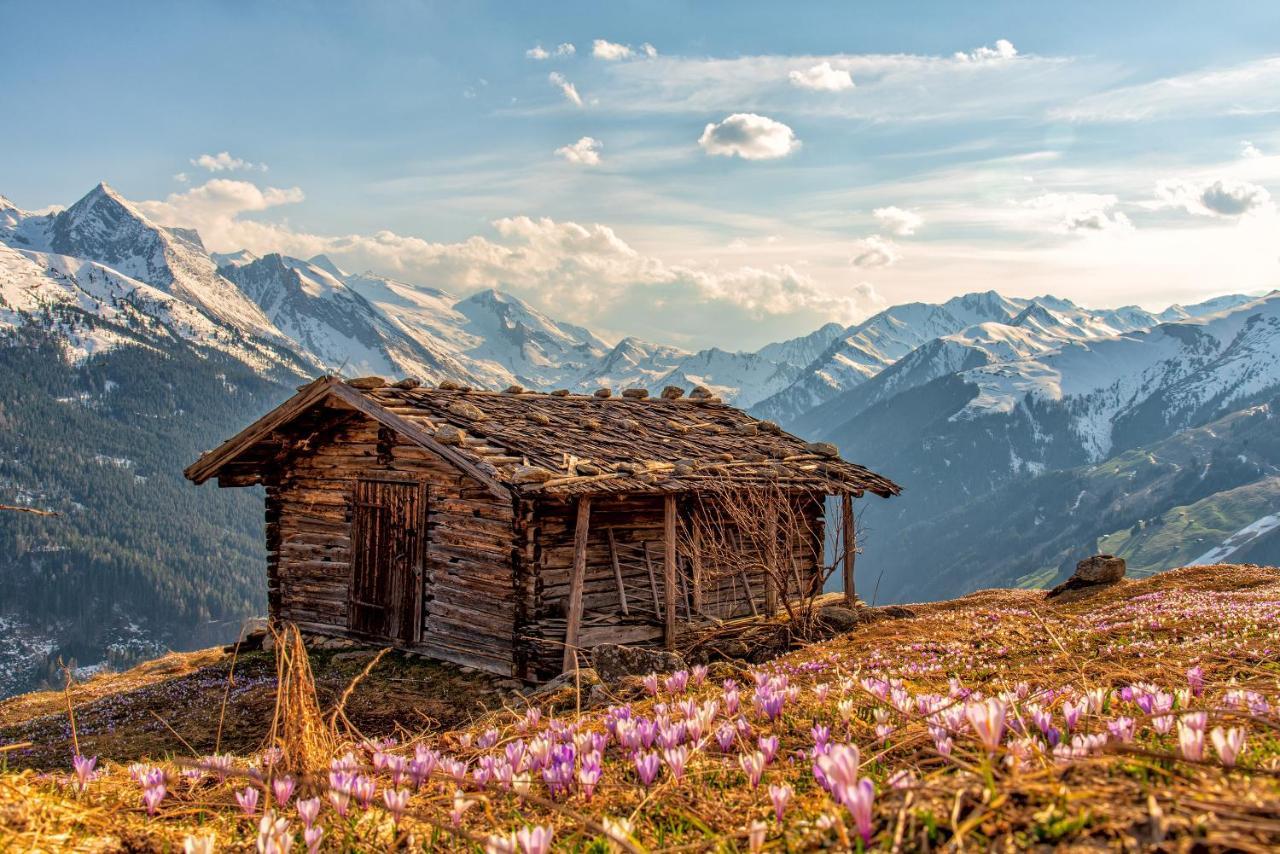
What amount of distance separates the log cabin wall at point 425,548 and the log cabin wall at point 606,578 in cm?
42

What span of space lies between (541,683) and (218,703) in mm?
5800

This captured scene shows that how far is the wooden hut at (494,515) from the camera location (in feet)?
50.9

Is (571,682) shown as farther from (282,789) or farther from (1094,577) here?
(1094,577)

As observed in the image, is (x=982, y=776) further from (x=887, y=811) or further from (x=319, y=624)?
(x=319, y=624)

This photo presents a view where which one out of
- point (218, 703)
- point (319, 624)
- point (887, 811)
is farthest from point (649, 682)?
point (319, 624)

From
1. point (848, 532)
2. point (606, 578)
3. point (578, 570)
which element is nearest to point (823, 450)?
point (848, 532)

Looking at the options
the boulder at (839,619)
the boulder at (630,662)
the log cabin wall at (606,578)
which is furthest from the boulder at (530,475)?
the boulder at (839,619)

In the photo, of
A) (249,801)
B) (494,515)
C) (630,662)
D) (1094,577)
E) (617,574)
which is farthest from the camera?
(1094,577)

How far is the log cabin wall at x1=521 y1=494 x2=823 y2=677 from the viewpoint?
1547 cm

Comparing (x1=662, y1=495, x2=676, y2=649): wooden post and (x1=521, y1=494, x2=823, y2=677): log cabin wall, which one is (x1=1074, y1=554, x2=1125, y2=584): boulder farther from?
(x1=662, y1=495, x2=676, y2=649): wooden post

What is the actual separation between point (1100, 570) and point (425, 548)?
56.4 ft

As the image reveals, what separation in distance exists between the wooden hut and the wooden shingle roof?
53 millimetres

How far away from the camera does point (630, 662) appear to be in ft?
43.9

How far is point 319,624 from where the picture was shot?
757 inches
